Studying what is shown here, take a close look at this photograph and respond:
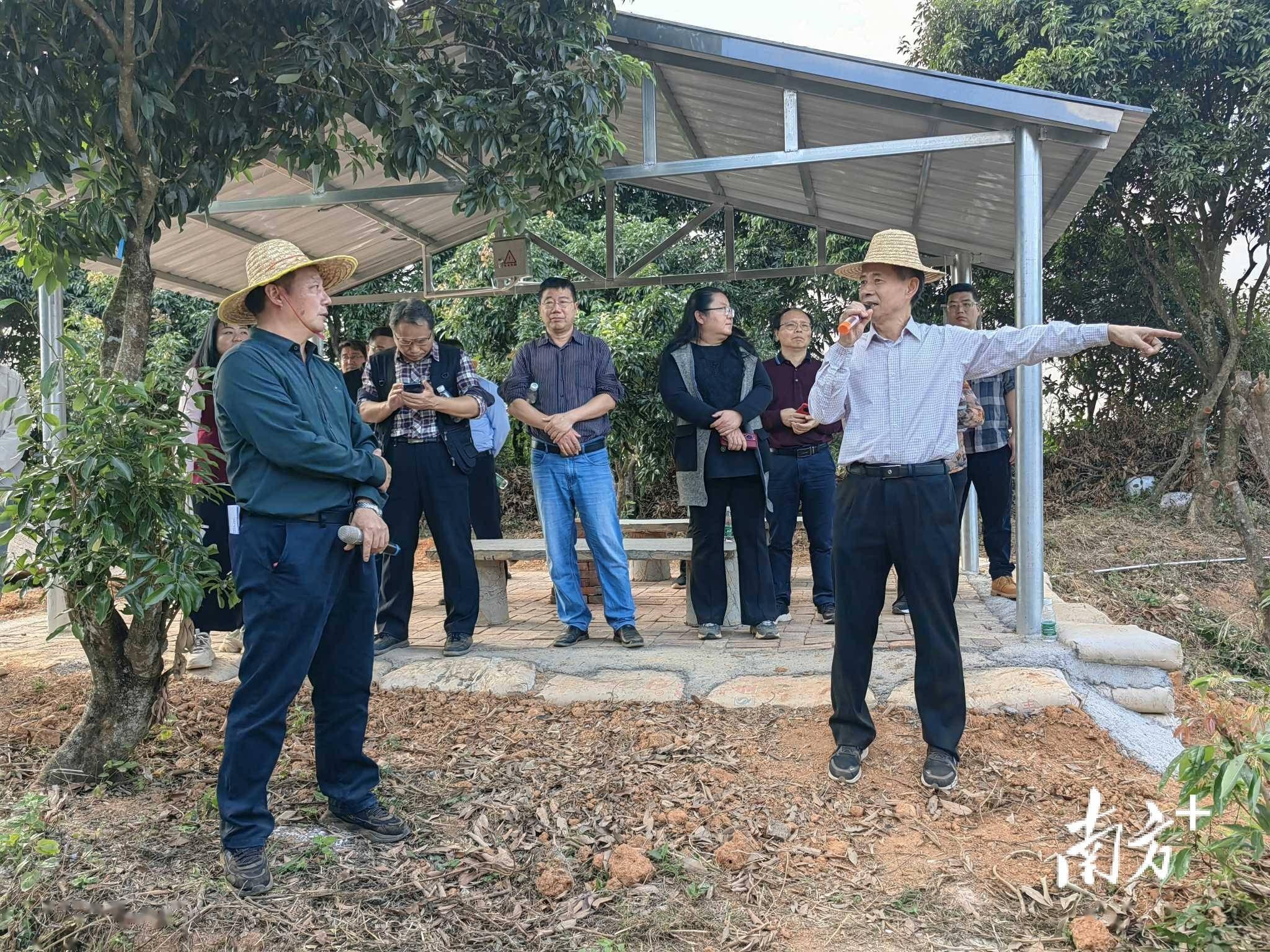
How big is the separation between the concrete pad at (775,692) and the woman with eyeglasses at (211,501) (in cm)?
218

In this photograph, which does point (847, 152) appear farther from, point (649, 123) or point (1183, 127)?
point (1183, 127)

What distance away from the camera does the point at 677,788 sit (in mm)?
3777

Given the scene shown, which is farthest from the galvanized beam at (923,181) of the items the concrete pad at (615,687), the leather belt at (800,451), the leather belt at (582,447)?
the concrete pad at (615,687)

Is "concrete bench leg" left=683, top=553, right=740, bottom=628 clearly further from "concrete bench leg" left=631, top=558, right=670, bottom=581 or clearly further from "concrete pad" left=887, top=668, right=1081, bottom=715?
"concrete bench leg" left=631, top=558, right=670, bottom=581

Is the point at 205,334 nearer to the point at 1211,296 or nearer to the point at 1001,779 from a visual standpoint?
the point at 1001,779

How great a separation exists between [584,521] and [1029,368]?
2.40 metres

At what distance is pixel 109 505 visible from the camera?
3.48 meters

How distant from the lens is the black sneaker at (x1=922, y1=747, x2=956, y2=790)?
3717 mm

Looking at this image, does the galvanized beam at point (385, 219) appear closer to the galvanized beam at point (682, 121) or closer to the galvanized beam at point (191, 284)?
the galvanized beam at point (191, 284)

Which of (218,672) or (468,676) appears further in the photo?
(218,672)

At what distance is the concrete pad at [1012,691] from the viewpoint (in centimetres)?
432

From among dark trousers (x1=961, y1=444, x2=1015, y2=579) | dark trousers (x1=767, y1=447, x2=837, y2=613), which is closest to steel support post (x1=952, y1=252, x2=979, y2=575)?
dark trousers (x1=961, y1=444, x2=1015, y2=579)

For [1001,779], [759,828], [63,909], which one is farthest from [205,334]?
[1001,779]

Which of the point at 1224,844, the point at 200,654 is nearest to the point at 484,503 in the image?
the point at 200,654
